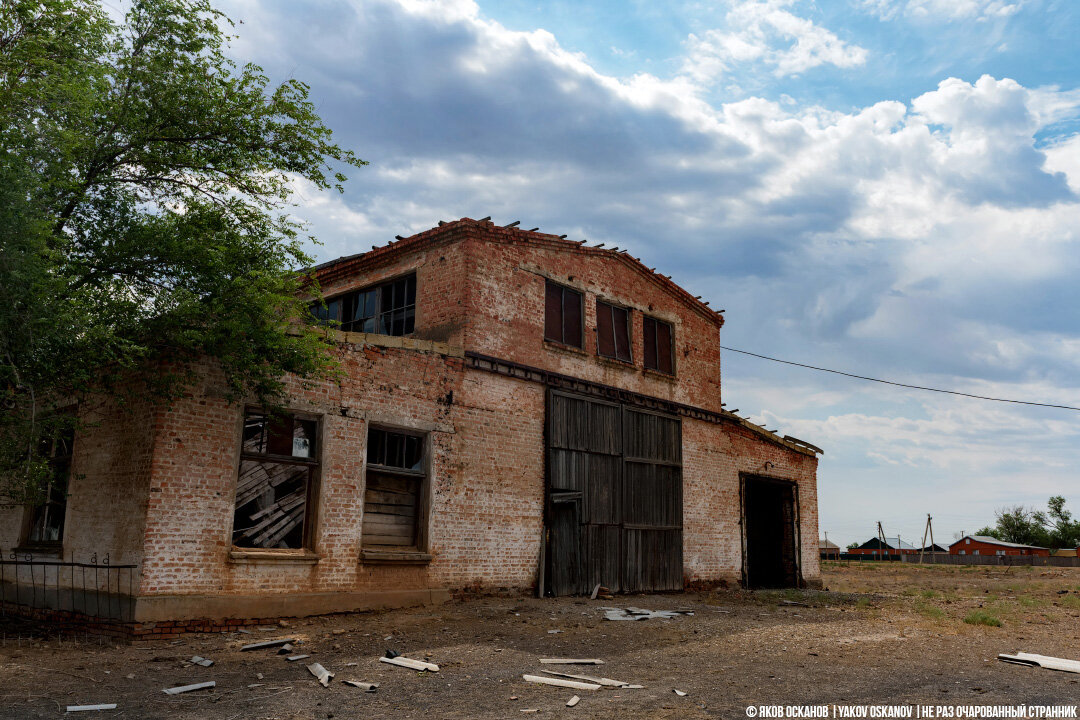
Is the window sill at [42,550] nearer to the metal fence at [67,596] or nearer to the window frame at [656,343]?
the metal fence at [67,596]

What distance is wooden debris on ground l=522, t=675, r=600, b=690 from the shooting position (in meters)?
6.80

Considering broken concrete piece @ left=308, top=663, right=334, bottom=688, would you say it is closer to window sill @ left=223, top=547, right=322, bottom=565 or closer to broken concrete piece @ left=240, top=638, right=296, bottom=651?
broken concrete piece @ left=240, top=638, right=296, bottom=651

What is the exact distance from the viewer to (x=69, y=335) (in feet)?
27.1

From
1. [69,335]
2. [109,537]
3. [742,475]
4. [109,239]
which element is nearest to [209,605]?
[109,537]

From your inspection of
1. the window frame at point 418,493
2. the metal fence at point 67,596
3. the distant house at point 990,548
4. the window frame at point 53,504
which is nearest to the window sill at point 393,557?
the window frame at point 418,493

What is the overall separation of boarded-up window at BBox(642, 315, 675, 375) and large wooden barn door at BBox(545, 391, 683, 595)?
4.43ft

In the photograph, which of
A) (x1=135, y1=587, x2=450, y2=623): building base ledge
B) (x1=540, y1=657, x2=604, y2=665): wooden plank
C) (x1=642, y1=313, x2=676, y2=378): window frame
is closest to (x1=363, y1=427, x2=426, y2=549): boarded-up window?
(x1=135, y1=587, x2=450, y2=623): building base ledge

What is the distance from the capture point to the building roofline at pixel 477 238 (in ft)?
46.5

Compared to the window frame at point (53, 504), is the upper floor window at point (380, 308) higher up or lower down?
higher up

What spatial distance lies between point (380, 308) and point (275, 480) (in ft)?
18.9

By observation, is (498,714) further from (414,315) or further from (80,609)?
(414,315)

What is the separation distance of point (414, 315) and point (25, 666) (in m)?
8.60

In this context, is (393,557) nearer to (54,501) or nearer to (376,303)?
(54,501)

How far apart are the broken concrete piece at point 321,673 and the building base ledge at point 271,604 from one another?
2455 mm
